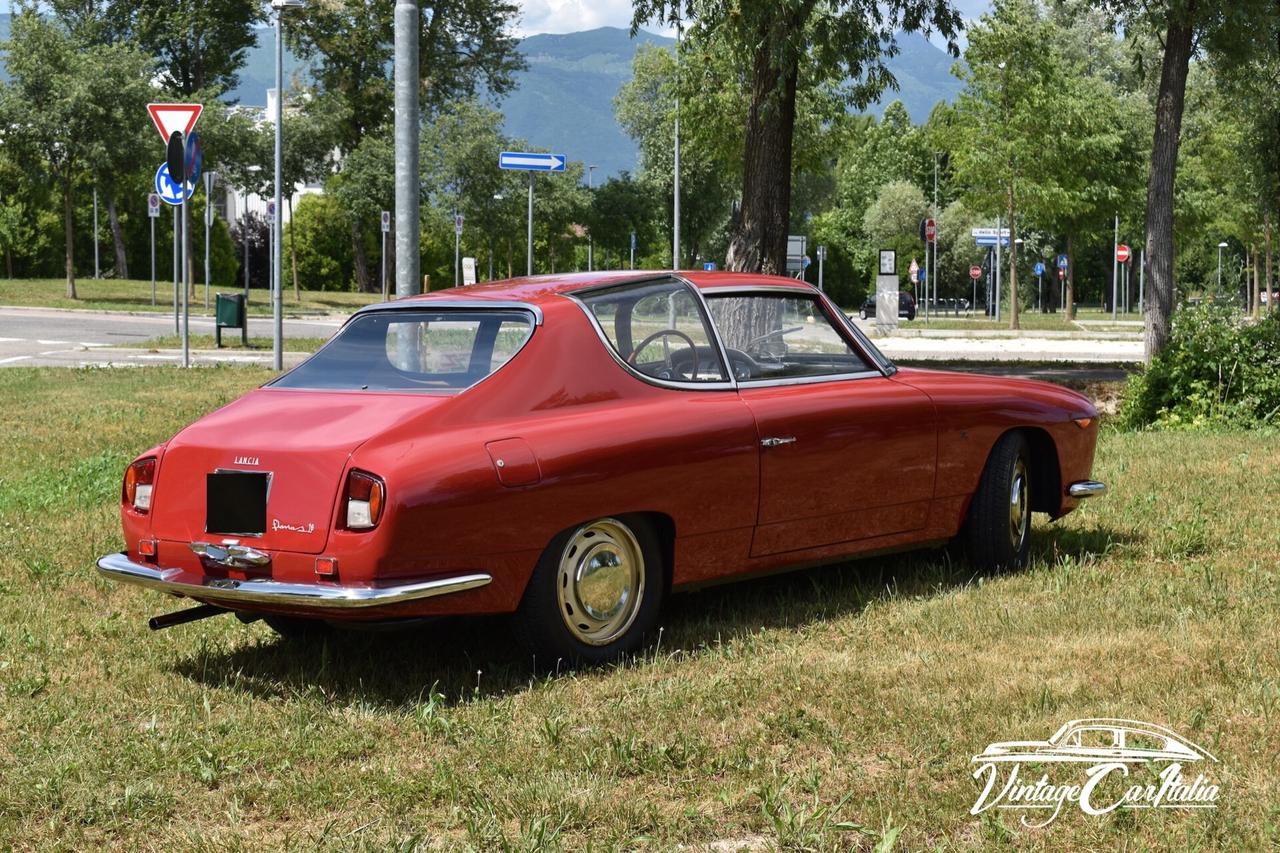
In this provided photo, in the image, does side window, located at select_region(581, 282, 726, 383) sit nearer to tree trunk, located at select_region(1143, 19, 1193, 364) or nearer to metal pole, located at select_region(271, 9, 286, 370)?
metal pole, located at select_region(271, 9, 286, 370)

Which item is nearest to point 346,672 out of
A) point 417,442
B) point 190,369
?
point 417,442

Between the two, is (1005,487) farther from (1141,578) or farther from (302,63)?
(302,63)

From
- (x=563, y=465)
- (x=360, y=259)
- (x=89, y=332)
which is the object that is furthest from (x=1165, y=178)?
(x=360, y=259)

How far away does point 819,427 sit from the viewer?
20.1ft

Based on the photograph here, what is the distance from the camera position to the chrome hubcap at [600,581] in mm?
5398

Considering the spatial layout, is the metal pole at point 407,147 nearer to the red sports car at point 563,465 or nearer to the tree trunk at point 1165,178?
the red sports car at point 563,465

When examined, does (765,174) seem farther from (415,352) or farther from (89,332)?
(89,332)

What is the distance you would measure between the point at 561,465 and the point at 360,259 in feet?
187

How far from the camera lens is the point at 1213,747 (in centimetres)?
434

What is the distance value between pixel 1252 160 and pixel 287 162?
30.3 metres

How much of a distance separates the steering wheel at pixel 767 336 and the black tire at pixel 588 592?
1037mm

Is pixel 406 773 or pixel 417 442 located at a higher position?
pixel 417 442

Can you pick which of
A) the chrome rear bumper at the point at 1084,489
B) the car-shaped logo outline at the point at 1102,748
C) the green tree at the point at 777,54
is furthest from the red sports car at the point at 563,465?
the green tree at the point at 777,54

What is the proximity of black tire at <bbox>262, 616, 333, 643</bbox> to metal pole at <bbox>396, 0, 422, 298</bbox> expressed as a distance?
10.7 feet
